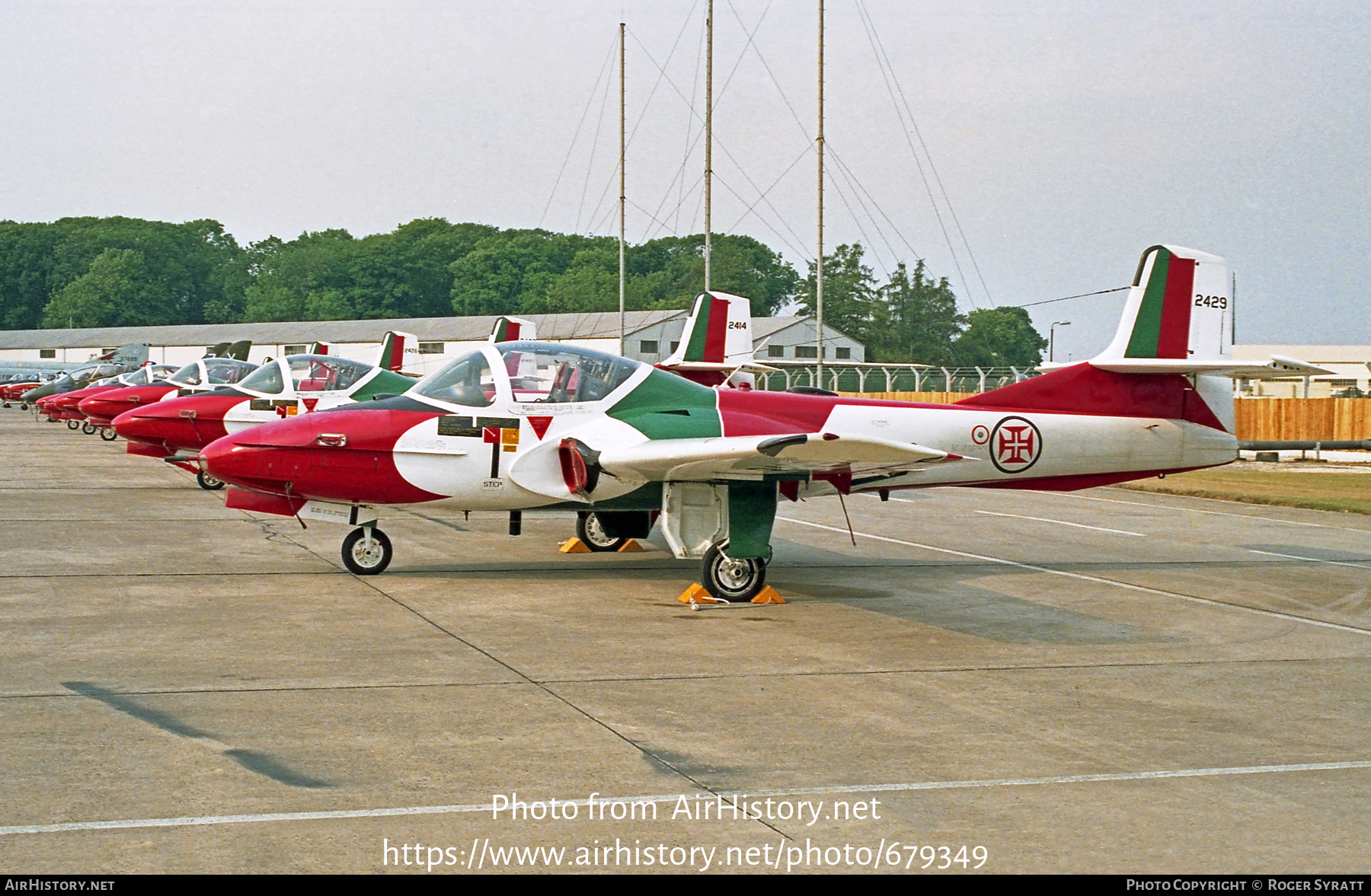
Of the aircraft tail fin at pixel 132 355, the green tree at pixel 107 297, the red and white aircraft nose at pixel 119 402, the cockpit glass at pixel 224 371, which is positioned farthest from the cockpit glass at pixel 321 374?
the green tree at pixel 107 297

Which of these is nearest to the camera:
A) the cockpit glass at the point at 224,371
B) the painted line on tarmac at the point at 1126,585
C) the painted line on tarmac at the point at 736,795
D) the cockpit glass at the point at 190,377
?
the painted line on tarmac at the point at 736,795

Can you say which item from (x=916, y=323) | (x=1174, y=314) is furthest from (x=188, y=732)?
(x=916, y=323)

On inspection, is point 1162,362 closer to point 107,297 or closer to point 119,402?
point 119,402

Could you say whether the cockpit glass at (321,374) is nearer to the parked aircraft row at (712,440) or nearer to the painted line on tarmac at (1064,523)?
the parked aircraft row at (712,440)

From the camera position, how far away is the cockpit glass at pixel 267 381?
1970 cm

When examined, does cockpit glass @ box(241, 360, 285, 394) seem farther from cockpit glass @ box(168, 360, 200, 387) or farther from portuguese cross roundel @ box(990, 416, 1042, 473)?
portuguese cross roundel @ box(990, 416, 1042, 473)

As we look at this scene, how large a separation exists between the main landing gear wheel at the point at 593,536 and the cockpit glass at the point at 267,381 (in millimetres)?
7219

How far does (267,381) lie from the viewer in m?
19.8

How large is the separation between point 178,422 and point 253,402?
3.61 ft

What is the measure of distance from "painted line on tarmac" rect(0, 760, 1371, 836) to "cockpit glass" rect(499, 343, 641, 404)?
21.6 ft

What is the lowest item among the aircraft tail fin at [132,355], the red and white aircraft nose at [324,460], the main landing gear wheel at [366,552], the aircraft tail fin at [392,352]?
the main landing gear wheel at [366,552]

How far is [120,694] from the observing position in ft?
24.8

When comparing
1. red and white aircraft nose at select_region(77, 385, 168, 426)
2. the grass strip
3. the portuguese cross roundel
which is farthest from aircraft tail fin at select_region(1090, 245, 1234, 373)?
red and white aircraft nose at select_region(77, 385, 168, 426)
